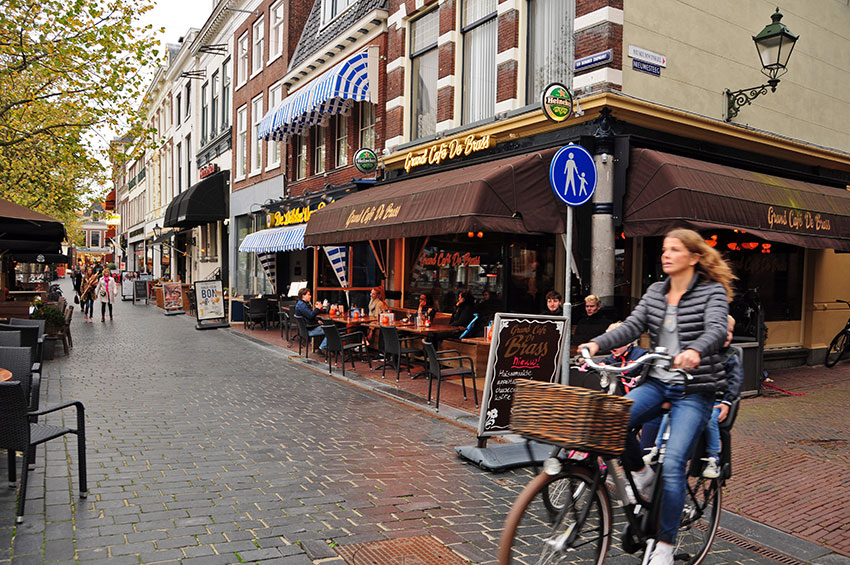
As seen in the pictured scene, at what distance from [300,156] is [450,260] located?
9.23 meters

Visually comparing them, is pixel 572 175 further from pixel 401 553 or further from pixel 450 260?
pixel 450 260

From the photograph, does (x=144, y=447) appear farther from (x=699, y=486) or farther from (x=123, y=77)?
(x=123, y=77)

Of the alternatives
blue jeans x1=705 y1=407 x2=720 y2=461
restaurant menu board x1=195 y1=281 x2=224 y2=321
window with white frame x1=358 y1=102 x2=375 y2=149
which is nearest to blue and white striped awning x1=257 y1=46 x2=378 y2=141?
window with white frame x1=358 y1=102 x2=375 y2=149

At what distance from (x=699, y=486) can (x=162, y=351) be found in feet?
40.2

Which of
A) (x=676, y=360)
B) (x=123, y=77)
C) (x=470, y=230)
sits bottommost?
(x=676, y=360)

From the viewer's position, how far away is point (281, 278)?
77.4 ft

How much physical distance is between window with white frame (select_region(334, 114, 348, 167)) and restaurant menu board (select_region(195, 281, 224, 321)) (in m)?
5.51

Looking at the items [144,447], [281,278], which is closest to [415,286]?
[144,447]

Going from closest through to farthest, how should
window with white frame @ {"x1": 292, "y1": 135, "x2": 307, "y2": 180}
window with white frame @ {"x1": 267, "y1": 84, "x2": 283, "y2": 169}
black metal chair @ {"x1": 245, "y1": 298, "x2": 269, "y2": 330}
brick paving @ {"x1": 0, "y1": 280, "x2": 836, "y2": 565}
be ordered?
1. brick paving @ {"x1": 0, "y1": 280, "x2": 836, "y2": 565}
2. black metal chair @ {"x1": 245, "y1": 298, "x2": 269, "y2": 330}
3. window with white frame @ {"x1": 292, "y1": 135, "x2": 307, "y2": 180}
4. window with white frame @ {"x1": 267, "y1": 84, "x2": 283, "y2": 169}

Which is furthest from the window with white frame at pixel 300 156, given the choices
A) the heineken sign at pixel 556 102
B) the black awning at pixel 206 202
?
the heineken sign at pixel 556 102

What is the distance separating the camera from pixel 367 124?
54.7ft

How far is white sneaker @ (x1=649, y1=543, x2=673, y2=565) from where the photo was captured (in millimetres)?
3490

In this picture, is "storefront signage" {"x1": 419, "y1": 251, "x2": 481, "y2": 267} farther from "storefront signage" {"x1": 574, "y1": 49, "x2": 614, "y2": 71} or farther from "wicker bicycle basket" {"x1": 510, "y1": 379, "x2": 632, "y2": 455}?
"wicker bicycle basket" {"x1": 510, "y1": 379, "x2": 632, "y2": 455}

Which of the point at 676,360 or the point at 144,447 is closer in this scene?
the point at 676,360
